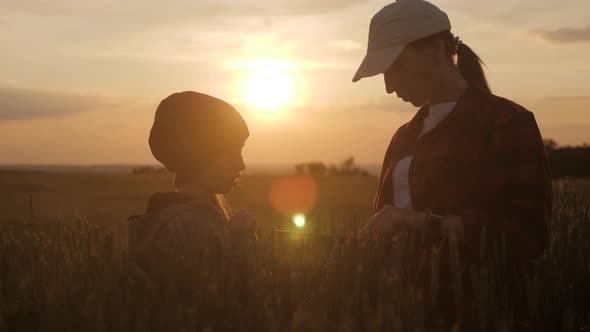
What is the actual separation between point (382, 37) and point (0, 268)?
85.2 inches

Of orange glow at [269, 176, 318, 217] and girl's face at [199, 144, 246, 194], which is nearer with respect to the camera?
girl's face at [199, 144, 246, 194]

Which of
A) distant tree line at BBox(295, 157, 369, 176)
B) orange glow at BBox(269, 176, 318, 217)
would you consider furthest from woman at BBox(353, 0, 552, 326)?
distant tree line at BBox(295, 157, 369, 176)

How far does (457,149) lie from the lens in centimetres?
353

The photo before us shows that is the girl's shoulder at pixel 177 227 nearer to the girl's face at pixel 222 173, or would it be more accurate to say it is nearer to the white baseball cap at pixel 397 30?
the girl's face at pixel 222 173

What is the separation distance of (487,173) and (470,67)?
0.70 meters

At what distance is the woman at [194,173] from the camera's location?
3.11 meters

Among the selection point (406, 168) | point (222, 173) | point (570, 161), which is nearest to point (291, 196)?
point (570, 161)

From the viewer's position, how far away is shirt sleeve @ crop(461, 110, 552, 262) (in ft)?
10.8

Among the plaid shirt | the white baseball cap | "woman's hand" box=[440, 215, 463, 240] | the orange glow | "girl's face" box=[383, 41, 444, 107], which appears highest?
the white baseball cap

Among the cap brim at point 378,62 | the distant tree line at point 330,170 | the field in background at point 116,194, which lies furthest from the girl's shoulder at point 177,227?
the distant tree line at point 330,170

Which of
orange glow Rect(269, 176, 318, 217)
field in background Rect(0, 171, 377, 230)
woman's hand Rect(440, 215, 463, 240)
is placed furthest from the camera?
orange glow Rect(269, 176, 318, 217)

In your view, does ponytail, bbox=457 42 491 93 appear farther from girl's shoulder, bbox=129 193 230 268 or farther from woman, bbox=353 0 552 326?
girl's shoulder, bbox=129 193 230 268

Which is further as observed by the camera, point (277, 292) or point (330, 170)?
point (330, 170)

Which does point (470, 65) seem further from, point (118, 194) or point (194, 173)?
point (118, 194)
